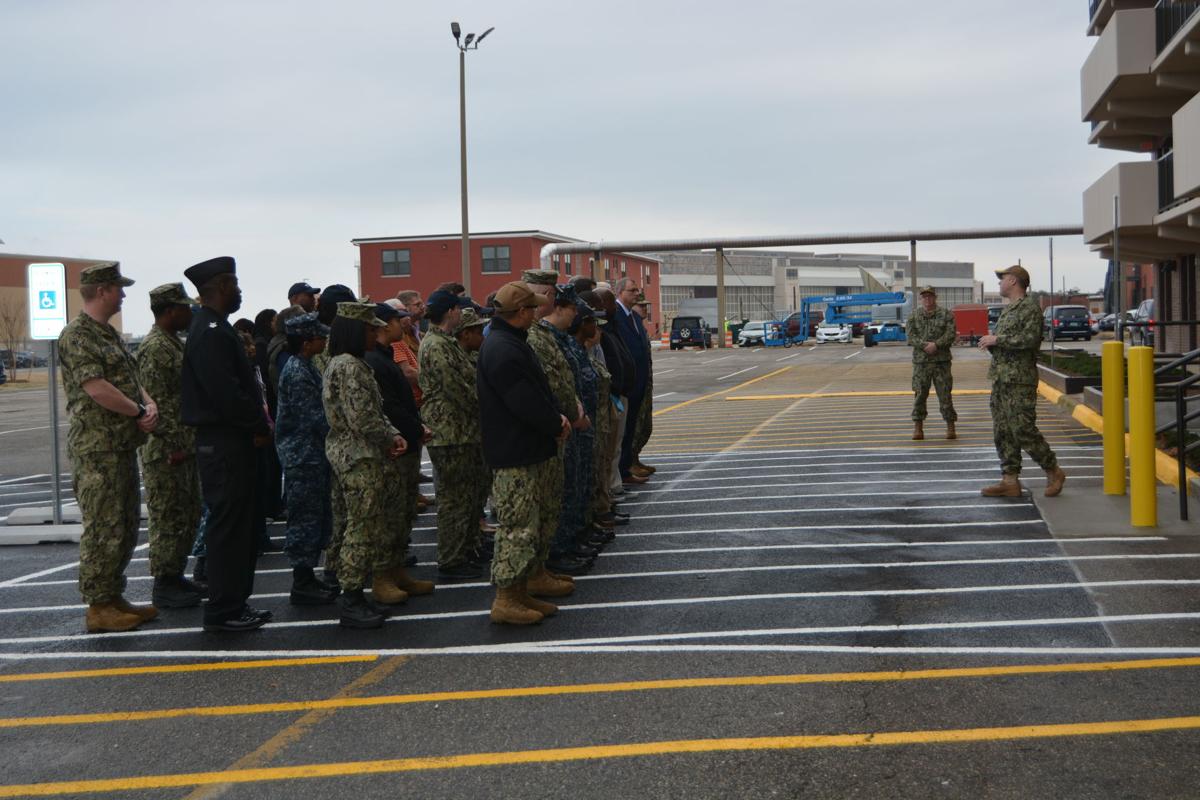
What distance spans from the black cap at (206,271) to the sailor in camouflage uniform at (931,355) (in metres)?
10.3

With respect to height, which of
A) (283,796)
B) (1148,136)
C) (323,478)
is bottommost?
(283,796)

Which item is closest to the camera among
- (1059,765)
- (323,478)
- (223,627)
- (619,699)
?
(1059,765)

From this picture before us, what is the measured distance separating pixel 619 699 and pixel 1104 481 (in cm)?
685

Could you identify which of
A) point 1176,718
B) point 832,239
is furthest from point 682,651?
point 832,239

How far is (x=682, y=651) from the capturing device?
6.09 meters

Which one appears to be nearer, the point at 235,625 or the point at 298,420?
the point at 235,625

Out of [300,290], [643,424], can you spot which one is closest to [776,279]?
[643,424]

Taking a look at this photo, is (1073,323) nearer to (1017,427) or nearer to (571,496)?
(1017,427)

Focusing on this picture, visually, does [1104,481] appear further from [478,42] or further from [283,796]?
[478,42]

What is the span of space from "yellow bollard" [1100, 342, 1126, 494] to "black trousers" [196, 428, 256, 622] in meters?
6.63

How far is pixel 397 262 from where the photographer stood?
7269cm

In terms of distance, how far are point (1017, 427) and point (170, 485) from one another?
6.73 meters

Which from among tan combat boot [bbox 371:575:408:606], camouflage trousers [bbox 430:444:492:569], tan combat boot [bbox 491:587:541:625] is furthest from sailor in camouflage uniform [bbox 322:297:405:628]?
camouflage trousers [bbox 430:444:492:569]

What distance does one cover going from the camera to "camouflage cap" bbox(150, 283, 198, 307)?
764cm
